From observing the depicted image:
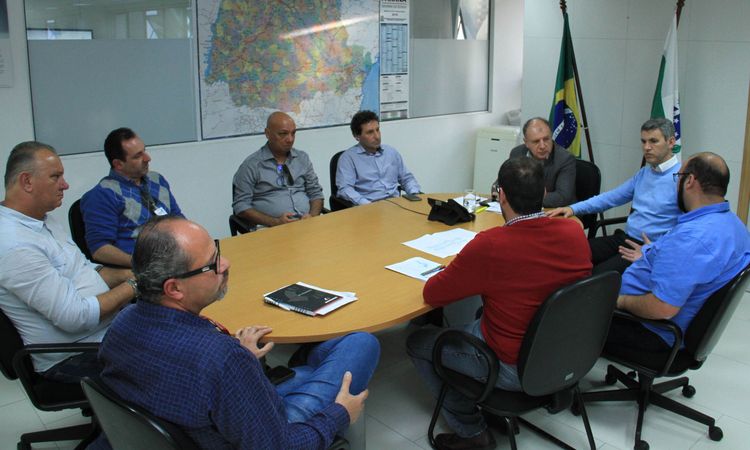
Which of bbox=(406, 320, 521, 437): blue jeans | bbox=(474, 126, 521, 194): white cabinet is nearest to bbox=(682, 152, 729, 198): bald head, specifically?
bbox=(406, 320, 521, 437): blue jeans

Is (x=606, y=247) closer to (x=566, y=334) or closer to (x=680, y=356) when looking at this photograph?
(x=680, y=356)

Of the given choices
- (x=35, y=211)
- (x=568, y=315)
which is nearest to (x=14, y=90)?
(x=35, y=211)

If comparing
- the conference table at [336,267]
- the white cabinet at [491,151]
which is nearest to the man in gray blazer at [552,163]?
the conference table at [336,267]

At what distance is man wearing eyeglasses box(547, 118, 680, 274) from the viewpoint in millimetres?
3816

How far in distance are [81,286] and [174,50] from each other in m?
2.49

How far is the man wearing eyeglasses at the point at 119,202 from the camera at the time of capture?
3.40m

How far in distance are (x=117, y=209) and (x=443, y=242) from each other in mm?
1633

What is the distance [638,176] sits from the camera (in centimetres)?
410

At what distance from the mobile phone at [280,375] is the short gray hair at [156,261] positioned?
2.41ft

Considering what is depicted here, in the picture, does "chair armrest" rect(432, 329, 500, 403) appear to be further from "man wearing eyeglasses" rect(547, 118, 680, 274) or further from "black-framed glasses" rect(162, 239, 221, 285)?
"man wearing eyeglasses" rect(547, 118, 680, 274)

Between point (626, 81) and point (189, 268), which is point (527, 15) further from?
point (189, 268)

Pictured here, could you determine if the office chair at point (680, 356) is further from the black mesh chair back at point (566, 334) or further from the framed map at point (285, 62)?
the framed map at point (285, 62)

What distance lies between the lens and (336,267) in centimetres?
310

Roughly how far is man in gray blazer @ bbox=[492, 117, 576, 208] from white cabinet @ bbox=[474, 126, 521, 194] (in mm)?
2361
